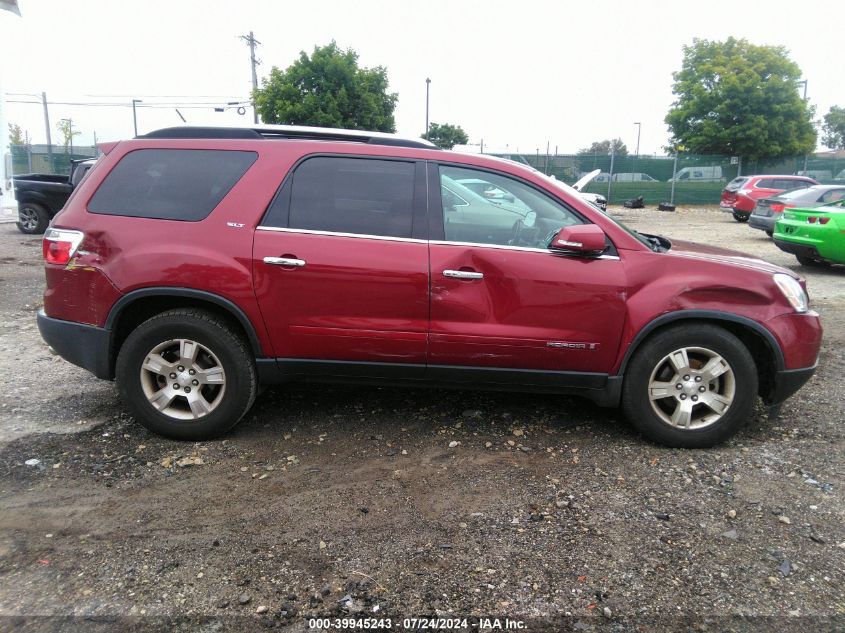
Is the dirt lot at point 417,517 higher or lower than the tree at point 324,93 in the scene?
lower

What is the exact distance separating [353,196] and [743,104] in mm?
34613

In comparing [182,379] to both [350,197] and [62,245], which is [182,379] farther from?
[350,197]

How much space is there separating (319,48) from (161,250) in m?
27.8

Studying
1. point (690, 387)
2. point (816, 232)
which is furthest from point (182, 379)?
point (816, 232)

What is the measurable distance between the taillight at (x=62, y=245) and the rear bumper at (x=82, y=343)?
0.38 m

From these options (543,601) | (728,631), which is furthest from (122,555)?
(728,631)

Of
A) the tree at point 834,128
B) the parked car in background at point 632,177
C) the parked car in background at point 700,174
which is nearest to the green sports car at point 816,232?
the parked car in background at point 632,177

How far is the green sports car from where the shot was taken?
9531mm

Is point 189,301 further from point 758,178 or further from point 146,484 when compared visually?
point 758,178

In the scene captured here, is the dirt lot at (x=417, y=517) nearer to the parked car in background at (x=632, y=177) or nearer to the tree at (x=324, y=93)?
the tree at (x=324, y=93)

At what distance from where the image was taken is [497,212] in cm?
381

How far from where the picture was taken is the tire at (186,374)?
12.1 feet

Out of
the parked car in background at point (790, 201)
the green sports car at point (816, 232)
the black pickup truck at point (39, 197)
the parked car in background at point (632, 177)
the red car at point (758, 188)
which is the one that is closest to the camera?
the green sports car at point (816, 232)

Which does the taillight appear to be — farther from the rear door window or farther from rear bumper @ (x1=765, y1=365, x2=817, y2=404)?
rear bumper @ (x1=765, y1=365, x2=817, y2=404)
